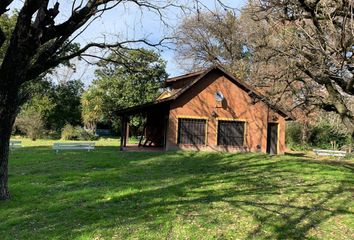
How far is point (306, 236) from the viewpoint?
6801 mm

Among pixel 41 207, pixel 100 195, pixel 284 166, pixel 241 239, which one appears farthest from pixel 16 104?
pixel 284 166

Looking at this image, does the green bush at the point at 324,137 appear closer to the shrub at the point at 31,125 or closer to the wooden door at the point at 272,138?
the wooden door at the point at 272,138

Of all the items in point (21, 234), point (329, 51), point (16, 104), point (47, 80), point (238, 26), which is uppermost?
point (238, 26)

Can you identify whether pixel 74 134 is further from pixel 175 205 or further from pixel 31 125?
pixel 175 205

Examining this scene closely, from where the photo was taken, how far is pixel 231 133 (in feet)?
90.7

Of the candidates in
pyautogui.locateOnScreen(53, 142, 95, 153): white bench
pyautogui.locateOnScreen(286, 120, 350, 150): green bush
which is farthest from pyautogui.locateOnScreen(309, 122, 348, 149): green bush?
pyautogui.locateOnScreen(53, 142, 95, 153): white bench

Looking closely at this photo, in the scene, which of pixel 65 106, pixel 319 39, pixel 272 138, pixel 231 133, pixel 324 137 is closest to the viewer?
pixel 319 39

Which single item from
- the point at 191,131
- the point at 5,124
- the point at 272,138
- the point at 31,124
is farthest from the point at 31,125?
the point at 5,124

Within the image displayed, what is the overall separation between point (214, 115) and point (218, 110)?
0.55 m

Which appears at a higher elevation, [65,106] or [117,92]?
[117,92]

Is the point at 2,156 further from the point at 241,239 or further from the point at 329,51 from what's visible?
the point at 329,51

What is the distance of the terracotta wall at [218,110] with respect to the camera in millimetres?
26344

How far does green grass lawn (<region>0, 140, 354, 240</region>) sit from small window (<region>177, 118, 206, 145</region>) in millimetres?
11720

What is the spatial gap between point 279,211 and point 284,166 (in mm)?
9627
